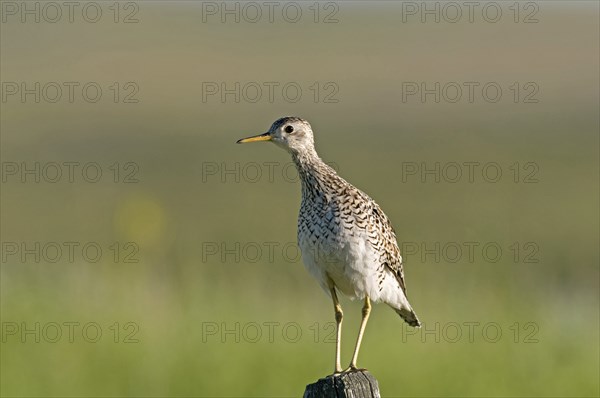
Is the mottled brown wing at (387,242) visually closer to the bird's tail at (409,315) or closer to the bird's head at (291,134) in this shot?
the bird's tail at (409,315)

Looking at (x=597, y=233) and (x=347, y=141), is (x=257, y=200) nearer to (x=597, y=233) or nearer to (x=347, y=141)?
(x=597, y=233)

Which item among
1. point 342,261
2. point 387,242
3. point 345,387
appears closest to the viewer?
point 345,387

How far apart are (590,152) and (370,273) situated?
3205cm

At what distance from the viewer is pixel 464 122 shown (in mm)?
54469

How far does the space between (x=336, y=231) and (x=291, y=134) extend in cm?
79

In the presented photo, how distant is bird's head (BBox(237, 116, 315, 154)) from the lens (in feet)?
31.6

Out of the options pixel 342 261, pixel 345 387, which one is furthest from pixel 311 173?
pixel 345 387

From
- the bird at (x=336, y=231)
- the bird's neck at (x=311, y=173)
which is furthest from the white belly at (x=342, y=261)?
the bird's neck at (x=311, y=173)

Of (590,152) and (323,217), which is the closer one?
(323,217)

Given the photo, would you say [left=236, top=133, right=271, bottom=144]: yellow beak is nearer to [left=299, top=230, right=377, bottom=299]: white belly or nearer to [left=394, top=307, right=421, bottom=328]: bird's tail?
[left=299, top=230, right=377, bottom=299]: white belly

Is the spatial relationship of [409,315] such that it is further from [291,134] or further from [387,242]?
[291,134]

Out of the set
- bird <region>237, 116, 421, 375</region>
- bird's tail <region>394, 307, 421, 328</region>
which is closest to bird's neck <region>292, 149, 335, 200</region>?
bird <region>237, 116, 421, 375</region>

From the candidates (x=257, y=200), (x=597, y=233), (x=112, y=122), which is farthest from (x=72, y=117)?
(x=597, y=233)

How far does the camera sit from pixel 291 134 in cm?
969
